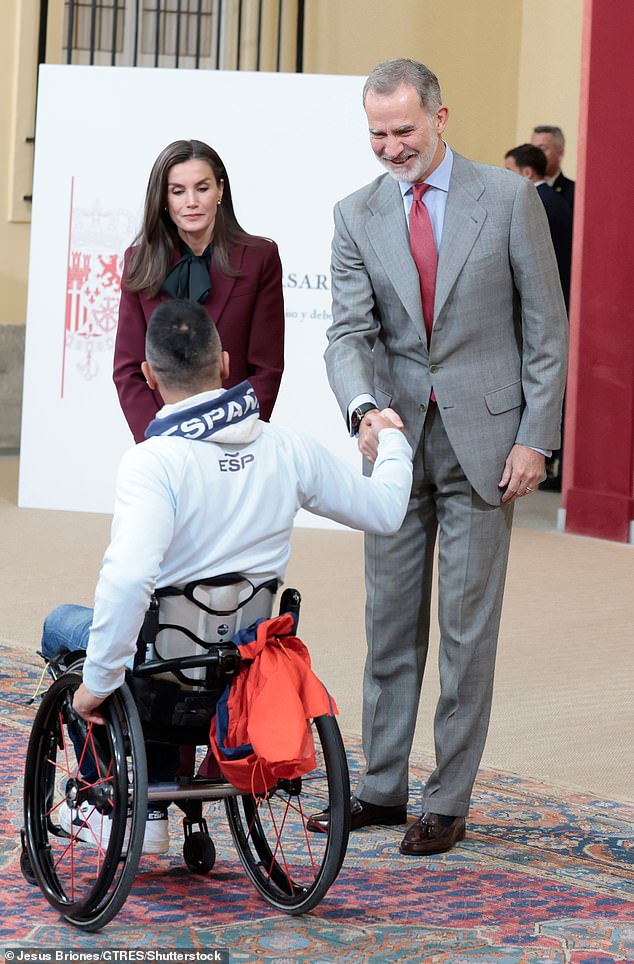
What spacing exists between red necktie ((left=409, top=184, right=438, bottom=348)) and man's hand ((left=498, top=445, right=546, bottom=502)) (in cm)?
27

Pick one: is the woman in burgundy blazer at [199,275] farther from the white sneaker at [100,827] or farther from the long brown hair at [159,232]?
the white sneaker at [100,827]

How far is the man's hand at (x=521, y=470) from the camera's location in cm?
295

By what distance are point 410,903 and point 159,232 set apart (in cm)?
149

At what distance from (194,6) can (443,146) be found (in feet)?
24.3

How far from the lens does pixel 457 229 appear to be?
9.62 ft

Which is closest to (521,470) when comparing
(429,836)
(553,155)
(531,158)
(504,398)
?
(504,398)

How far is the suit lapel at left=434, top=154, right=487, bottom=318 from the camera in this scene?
2.92 meters

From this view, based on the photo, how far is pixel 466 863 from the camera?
2.98m

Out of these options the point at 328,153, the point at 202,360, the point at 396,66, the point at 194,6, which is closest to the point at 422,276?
the point at 396,66

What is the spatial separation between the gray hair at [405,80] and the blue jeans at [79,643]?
1036 mm

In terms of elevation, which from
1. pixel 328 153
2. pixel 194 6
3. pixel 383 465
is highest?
pixel 194 6

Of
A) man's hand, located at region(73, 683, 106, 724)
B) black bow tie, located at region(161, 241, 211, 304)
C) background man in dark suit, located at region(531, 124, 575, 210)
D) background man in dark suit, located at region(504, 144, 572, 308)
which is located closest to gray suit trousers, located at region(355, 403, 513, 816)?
black bow tie, located at region(161, 241, 211, 304)

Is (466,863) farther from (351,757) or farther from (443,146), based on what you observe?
(443,146)

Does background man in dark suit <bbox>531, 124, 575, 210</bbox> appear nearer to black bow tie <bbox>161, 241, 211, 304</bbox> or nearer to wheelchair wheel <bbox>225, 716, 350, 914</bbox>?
black bow tie <bbox>161, 241, 211, 304</bbox>
